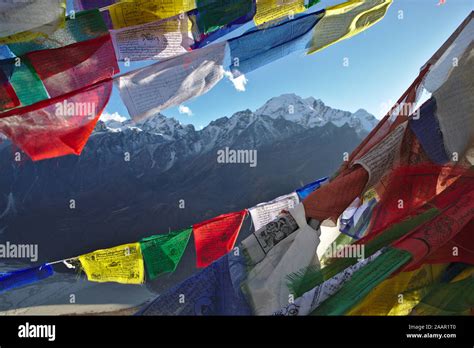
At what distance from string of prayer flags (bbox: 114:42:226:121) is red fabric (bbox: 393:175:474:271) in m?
1.53

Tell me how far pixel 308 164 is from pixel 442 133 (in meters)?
51.3

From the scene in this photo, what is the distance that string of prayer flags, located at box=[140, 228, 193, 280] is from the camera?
385cm

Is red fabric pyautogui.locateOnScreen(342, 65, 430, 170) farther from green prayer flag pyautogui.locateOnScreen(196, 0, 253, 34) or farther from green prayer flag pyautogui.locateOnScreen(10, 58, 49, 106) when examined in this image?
green prayer flag pyautogui.locateOnScreen(10, 58, 49, 106)

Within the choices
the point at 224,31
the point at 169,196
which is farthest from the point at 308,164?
the point at 224,31

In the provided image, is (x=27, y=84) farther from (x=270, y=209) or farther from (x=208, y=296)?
(x=270, y=209)

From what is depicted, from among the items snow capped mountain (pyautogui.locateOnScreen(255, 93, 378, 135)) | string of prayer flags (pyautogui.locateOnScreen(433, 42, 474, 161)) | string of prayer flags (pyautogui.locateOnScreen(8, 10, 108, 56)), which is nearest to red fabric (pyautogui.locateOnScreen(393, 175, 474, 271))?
string of prayer flags (pyautogui.locateOnScreen(433, 42, 474, 161))

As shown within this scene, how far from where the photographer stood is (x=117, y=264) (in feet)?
12.6

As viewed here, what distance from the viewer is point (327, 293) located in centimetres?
221

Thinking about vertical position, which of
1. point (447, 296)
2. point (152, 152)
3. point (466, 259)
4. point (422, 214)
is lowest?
point (447, 296)

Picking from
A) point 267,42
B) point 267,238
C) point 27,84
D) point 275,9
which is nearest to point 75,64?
point 27,84

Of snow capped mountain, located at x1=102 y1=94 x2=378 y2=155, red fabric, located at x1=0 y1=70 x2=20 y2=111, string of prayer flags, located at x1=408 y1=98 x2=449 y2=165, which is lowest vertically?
string of prayer flags, located at x1=408 y1=98 x2=449 y2=165
